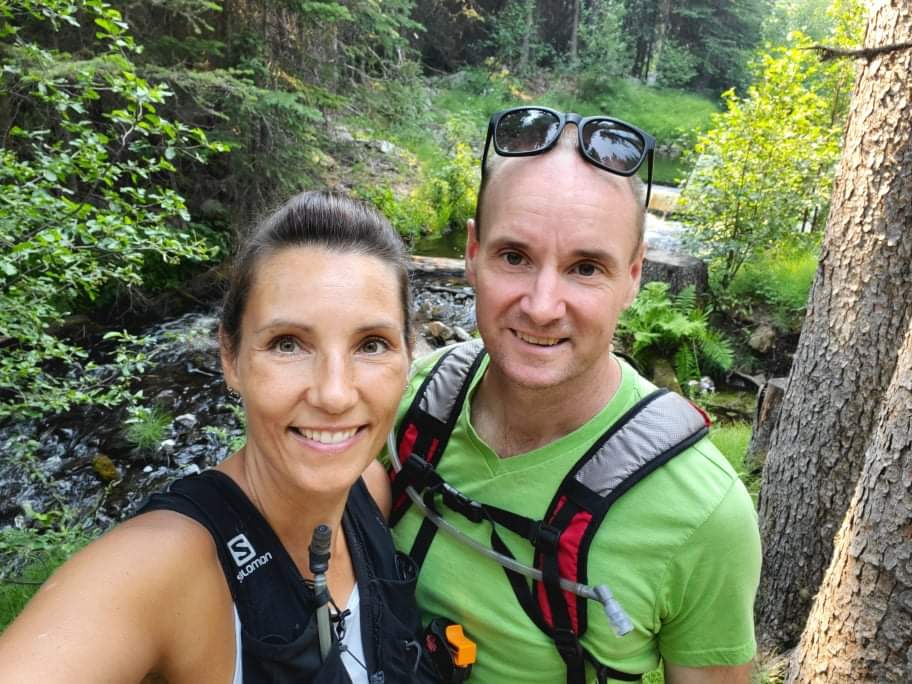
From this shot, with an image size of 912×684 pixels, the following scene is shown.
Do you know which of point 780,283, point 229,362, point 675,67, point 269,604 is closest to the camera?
point 269,604

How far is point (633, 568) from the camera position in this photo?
1.61 meters

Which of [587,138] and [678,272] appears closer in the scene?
[587,138]

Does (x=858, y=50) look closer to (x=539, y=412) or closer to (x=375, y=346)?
(x=539, y=412)

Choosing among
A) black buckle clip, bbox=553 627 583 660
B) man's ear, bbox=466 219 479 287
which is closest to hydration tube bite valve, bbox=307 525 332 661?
black buckle clip, bbox=553 627 583 660

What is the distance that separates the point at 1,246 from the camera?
3451 mm

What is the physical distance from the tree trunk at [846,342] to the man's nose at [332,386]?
3152 mm

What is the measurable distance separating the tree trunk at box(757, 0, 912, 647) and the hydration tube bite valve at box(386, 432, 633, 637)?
2569 mm

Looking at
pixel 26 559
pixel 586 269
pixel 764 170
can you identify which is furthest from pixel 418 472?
pixel 764 170

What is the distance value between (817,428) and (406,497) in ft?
9.00

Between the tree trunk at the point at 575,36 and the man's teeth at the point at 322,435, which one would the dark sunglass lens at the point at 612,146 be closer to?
the man's teeth at the point at 322,435

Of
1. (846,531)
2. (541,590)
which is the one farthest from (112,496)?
(846,531)

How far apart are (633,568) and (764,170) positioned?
8.86 meters

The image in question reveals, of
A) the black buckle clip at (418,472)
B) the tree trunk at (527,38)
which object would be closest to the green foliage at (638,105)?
the tree trunk at (527,38)

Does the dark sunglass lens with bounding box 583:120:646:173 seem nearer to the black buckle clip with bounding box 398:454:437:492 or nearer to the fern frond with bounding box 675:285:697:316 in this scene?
the black buckle clip with bounding box 398:454:437:492
